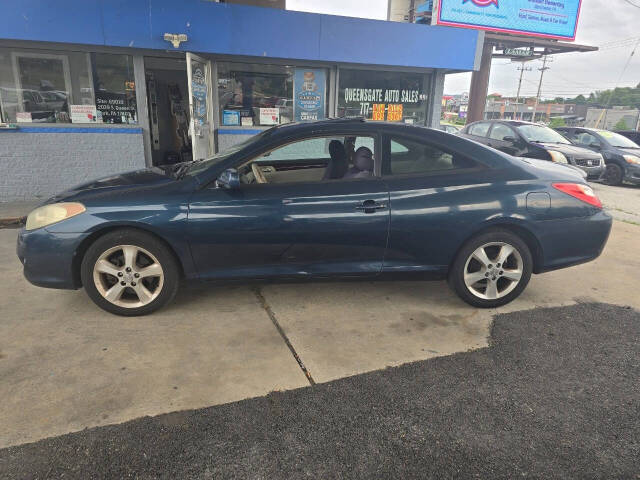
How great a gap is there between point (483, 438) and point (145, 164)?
24.0ft

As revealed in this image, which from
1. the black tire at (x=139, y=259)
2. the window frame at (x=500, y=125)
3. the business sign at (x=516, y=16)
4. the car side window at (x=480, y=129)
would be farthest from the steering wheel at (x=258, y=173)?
the business sign at (x=516, y=16)

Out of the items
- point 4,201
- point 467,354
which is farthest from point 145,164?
point 467,354

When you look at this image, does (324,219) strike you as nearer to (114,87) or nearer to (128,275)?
(128,275)

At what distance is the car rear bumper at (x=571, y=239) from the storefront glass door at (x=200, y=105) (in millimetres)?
5567

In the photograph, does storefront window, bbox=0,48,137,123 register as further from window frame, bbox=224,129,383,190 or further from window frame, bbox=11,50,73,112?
window frame, bbox=224,129,383,190

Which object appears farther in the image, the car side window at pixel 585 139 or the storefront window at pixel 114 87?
the car side window at pixel 585 139

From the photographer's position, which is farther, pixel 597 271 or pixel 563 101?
pixel 563 101

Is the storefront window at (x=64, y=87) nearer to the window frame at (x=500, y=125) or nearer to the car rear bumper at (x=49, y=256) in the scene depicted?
the car rear bumper at (x=49, y=256)

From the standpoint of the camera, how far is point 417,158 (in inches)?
146

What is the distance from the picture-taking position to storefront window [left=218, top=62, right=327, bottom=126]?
27.7 ft

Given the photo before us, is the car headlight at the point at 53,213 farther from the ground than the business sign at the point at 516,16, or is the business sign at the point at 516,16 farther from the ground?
the business sign at the point at 516,16

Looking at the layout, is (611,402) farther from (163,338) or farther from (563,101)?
(563,101)

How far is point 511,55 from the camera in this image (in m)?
27.0

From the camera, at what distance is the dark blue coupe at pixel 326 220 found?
3.41 meters
